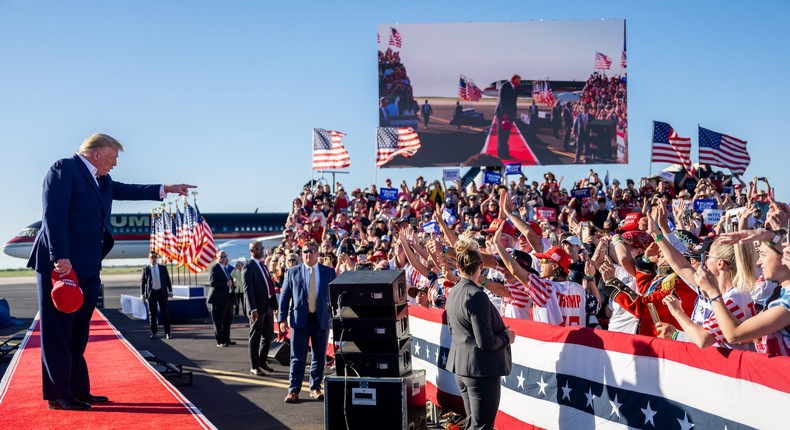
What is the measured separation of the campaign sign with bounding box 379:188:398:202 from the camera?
24031 mm

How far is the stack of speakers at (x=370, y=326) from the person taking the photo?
662cm

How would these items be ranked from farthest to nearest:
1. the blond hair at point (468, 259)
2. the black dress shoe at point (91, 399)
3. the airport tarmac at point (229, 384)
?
the airport tarmac at point (229, 384)
the black dress shoe at point (91, 399)
the blond hair at point (468, 259)

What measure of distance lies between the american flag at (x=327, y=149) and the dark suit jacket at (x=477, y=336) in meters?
24.5

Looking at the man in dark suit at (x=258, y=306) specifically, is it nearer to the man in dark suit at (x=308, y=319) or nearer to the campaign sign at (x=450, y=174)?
the man in dark suit at (x=308, y=319)

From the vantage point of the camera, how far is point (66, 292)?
5.35m

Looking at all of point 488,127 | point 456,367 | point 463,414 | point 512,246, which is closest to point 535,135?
point 488,127

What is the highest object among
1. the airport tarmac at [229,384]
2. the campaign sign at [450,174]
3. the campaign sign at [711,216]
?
the campaign sign at [450,174]

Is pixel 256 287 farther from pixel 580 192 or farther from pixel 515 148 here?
pixel 515 148

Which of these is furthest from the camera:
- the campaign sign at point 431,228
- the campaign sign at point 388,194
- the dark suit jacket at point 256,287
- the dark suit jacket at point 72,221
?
the campaign sign at point 388,194

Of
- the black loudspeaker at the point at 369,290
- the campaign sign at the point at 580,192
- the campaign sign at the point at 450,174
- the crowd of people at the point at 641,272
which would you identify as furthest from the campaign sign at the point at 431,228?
the campaign sign at the point at 450,174

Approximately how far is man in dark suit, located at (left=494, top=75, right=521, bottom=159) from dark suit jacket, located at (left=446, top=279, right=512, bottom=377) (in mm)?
25191

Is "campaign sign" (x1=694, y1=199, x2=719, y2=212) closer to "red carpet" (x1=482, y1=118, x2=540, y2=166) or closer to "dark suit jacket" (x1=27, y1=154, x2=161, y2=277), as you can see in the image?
"dark suit jacket" (x1=27, y1=154, x2=161, y2=277)

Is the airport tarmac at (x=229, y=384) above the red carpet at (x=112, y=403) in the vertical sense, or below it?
below

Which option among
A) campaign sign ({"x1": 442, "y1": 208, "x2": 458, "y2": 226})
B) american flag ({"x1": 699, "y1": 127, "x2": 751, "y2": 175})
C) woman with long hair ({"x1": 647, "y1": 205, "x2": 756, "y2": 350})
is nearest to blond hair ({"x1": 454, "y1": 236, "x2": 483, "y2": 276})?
woman with long hair ({"x1": 647, "y1": 205, "x2": 756, "y2": 350})
